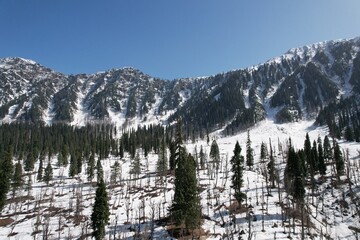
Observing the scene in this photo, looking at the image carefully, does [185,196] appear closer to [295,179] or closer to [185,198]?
[185,198]

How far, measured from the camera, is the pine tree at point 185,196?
58134 millimetres

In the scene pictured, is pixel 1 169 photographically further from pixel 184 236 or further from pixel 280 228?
pixel 280 228

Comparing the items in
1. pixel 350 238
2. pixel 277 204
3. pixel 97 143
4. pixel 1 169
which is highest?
pixel 97 143

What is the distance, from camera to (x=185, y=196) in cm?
5997

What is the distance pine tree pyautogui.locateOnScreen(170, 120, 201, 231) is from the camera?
58134 mm

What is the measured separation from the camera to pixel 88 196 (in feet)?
340

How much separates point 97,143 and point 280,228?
152 metres

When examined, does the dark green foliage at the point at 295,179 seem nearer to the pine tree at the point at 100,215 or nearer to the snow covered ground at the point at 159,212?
the snow covered ground at the point at 159,212

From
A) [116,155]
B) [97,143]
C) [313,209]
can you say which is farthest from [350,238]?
[97,143]

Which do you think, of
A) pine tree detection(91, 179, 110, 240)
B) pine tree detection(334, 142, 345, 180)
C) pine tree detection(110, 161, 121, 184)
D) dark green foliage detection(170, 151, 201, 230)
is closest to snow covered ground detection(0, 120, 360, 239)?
pine tree detection(91, 179, 110, 240)

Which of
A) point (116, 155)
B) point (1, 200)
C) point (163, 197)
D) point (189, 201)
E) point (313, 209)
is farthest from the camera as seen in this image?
point (116, 155)

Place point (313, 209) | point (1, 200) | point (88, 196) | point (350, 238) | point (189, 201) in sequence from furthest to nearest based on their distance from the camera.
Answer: point (88, 196) < point (313, 209) < point (1, 200) < point (350, 238) < point (189, 201)

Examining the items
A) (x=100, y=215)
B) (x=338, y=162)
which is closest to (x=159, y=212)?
(x=100, y=215)

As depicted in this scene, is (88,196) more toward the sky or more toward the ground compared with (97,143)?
more toward the ground
